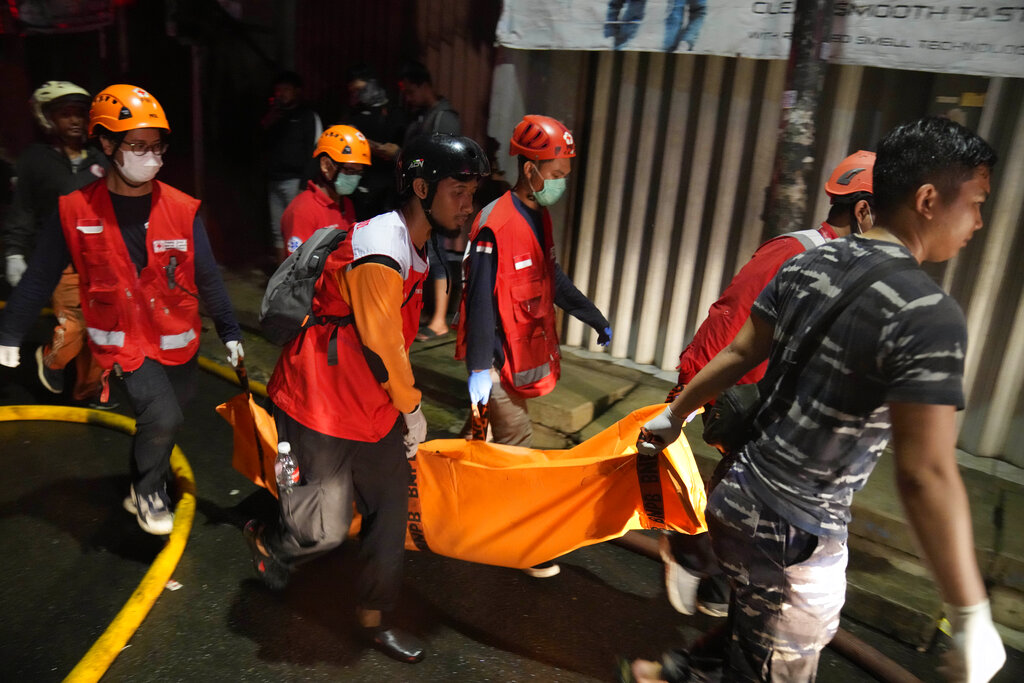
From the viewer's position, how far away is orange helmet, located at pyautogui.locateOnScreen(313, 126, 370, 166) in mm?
5184

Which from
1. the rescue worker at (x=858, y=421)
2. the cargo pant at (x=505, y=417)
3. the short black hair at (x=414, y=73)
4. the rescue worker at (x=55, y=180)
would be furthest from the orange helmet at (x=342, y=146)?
the rescue worker at (x=858, y=421)

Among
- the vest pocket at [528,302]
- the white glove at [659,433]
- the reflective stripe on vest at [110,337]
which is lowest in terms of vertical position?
the reflective stripe on vest at [110,337]

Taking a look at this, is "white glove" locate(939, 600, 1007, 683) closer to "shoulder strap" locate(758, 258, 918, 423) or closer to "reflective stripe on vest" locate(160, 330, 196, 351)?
"shoulder strap" locate(758, 258, 918, 423)

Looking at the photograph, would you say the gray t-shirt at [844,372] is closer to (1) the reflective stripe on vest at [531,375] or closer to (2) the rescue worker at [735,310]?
(2) the rescue worker at [735,310]

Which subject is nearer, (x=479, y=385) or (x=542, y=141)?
(x=479, y=385)

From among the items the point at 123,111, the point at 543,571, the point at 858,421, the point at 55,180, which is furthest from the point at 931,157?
the point at 55,180

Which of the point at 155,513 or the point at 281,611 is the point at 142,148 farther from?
the point at 281,611

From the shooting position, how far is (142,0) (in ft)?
28.2

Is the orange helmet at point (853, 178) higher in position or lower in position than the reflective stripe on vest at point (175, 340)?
higher

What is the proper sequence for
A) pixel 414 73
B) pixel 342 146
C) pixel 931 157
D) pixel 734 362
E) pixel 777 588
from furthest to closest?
1. pixel 414 73
2. pixel 342 146
3. pixel 734 362
4. pixel 777 588
5. pixel 931 157

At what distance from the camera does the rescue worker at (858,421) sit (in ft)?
5.44

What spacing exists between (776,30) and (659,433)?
128 inches

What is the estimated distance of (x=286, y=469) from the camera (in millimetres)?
2883

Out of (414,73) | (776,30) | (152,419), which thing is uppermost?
(776,30)
